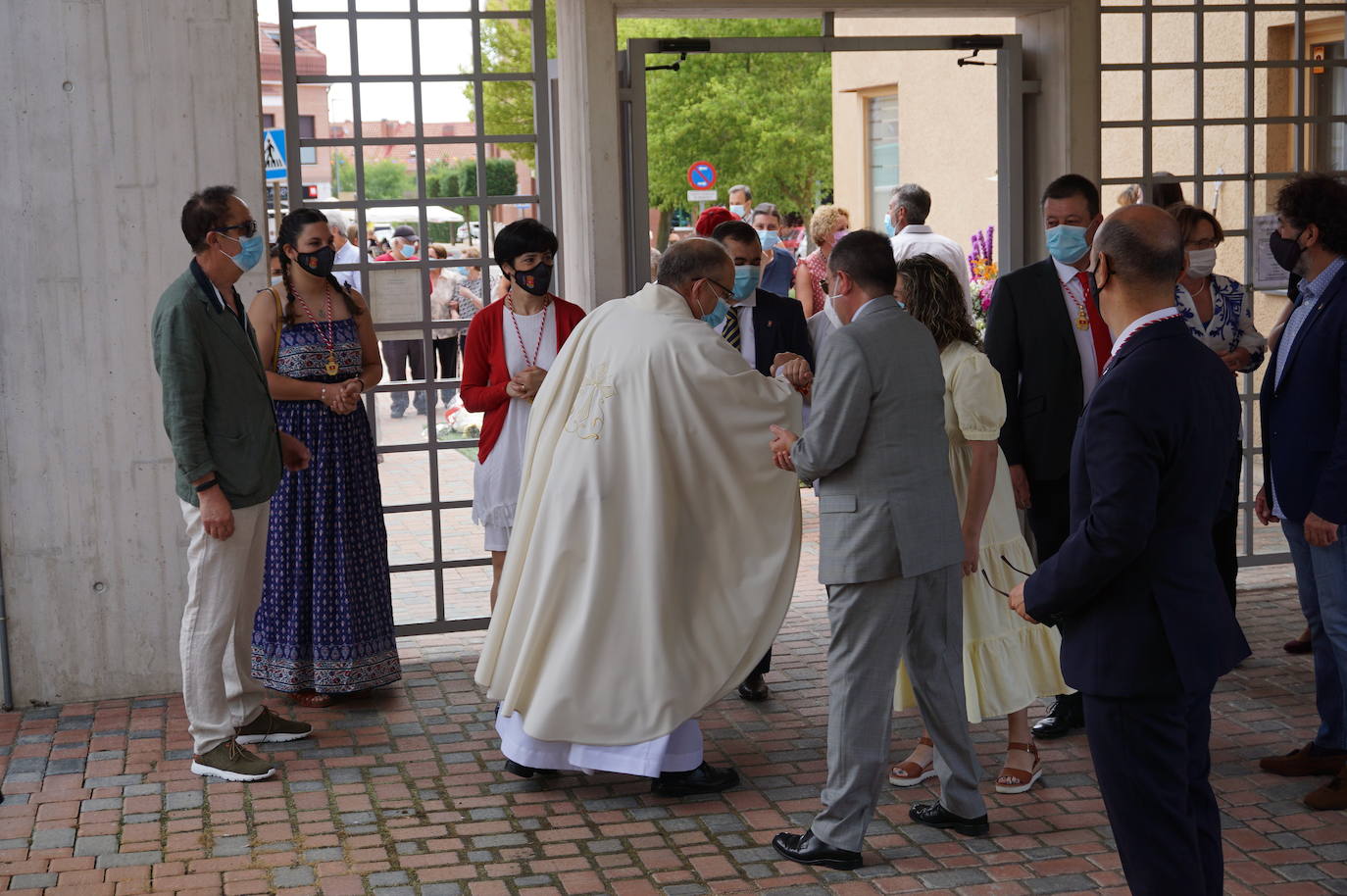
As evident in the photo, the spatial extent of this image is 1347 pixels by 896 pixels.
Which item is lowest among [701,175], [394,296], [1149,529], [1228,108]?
[1149,529]

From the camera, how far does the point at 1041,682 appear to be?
17.6ft

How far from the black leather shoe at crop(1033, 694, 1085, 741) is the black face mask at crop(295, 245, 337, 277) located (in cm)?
350

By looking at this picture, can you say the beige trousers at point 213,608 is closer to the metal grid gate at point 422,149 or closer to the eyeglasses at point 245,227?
the eyeglasses at point 245,227

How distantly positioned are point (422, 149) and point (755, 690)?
123 inches

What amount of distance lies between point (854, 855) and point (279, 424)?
317 centimetres

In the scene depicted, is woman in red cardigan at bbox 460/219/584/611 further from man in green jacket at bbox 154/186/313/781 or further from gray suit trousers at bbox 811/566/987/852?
gray suit trousers at bbox 811/566/987/852

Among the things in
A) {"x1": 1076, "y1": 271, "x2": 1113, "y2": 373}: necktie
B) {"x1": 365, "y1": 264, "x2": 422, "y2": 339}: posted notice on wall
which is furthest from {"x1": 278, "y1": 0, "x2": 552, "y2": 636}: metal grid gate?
{"x1": 1076, "y1": 271, "x2": 1113, "y2": 373}: necktie

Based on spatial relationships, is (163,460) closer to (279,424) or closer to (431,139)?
(279,424)

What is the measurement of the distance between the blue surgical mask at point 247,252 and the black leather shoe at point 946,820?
10.3ft

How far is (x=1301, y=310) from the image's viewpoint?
5.34 metres

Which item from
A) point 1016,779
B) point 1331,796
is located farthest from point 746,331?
point 1331,796

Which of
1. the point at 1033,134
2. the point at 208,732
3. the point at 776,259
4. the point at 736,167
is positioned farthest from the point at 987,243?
the point at 736,167

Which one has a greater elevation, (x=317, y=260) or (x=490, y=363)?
(x=317, y=260)

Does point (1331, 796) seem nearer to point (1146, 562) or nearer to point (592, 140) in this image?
point (1146, 562)
